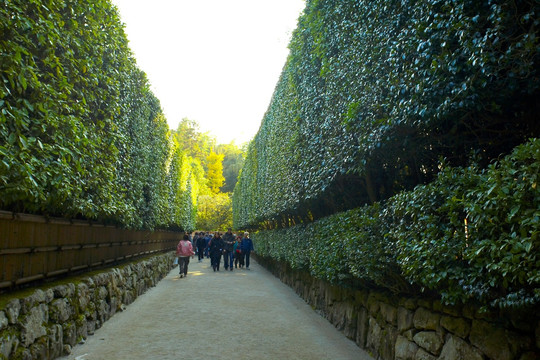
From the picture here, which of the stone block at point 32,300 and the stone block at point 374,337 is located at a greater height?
the stone block at point 32,300

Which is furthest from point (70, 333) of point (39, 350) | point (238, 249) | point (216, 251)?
point (238, 249)

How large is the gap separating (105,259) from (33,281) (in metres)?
4.11

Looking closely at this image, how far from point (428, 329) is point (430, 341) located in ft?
0.56

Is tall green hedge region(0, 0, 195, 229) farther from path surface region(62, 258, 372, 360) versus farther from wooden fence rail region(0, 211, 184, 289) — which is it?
path surface region(62, 258, 372, 360)

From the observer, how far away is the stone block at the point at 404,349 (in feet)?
17.4

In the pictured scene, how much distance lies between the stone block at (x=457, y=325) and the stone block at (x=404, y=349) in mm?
762

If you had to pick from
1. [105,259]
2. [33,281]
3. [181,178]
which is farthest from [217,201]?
[33,281]

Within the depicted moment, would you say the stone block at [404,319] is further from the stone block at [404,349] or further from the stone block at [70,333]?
the stone block at [70,333]

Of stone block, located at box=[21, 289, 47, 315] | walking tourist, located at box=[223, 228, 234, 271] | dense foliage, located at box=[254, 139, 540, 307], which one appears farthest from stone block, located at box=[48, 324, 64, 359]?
walking tourist, located at box=[223, 228, 234, 271]

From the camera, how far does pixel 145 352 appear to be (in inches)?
257

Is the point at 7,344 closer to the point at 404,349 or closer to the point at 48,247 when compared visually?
the point at 48,247

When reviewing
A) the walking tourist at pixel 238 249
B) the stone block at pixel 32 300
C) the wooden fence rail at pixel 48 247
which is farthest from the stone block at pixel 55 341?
the walking tourist at pixel 238 249

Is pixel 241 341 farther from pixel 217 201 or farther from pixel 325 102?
pixel 217 201

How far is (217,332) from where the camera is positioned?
7.96m
